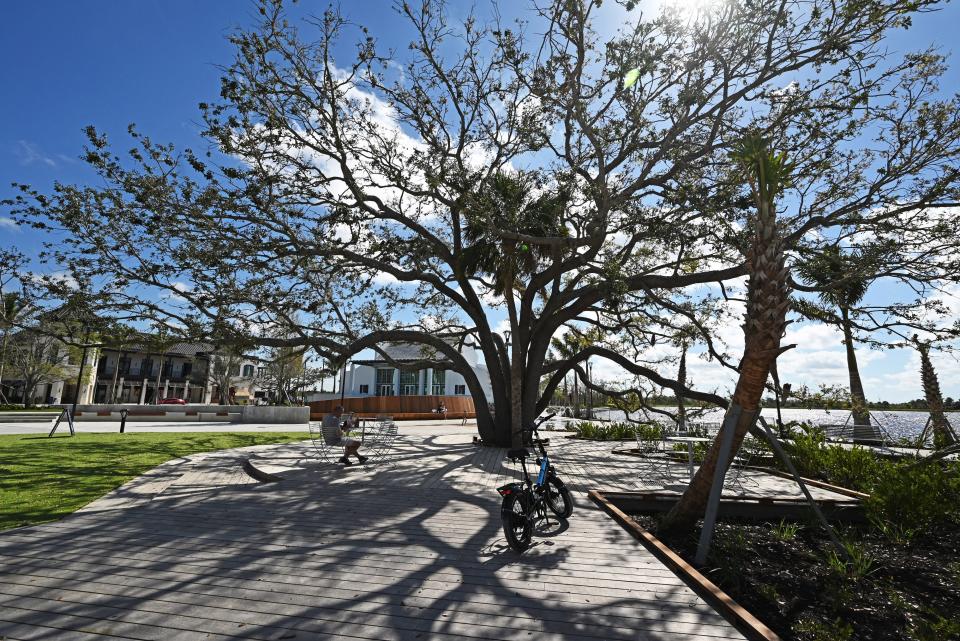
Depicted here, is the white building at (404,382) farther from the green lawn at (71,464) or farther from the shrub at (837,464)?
the shrub at (837,464)

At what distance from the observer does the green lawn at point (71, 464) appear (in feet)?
20.9

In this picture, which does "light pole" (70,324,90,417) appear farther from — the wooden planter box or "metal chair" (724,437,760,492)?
"metal chair" (724,437,760,492)

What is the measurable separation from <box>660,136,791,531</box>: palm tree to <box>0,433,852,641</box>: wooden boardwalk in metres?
1.84

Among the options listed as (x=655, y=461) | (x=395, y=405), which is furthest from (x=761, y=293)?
(x=395, y=405)

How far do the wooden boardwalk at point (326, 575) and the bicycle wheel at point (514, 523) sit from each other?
5.1 inches

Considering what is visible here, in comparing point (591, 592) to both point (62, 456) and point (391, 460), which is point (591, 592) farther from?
point (62, 456)

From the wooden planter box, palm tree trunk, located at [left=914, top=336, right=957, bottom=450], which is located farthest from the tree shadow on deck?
palm tree trunk, located at [left=914, top=336, right=957, bottom=450]

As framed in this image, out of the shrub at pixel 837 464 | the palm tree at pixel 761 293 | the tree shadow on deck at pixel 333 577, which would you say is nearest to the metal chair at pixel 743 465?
the shrub at pixel 837 464

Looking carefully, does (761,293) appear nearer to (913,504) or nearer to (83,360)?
(913,504)

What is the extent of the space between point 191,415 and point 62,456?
18.4 metres

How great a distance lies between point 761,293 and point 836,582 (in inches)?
107

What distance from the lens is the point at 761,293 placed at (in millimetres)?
4656

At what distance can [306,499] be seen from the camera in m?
7.02

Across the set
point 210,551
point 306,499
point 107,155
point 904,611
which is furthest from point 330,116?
point 904,611
